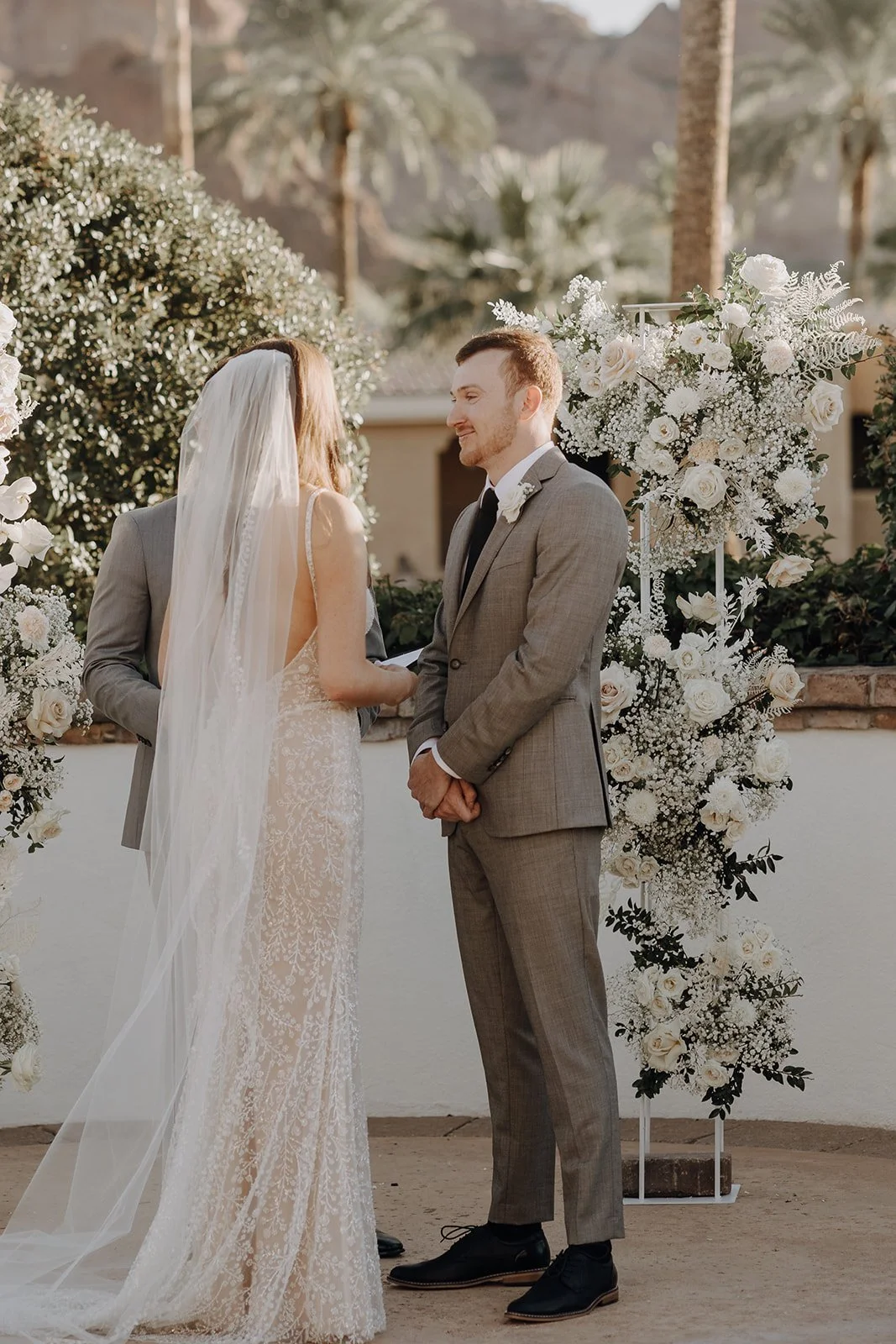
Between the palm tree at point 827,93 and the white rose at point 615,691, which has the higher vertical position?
the palm tree at point 827,93

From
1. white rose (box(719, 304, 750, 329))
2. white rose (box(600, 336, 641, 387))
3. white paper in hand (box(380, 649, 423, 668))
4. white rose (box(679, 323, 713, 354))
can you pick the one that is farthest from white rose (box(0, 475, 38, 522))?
white rose (box(719, 304, 750, 329))

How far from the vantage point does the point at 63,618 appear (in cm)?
456

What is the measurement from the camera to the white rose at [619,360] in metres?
4.51

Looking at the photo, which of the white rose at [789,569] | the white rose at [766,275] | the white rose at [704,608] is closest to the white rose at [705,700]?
the white rose at [704,608]

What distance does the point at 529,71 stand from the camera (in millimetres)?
55906

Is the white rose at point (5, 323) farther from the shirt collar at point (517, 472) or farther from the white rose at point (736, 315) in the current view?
the white rose at point (736, 315)

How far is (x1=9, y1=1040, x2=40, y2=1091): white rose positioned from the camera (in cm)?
450

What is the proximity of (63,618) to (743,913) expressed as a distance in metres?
2.57

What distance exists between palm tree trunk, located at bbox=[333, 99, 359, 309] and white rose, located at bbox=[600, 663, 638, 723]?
17126mm

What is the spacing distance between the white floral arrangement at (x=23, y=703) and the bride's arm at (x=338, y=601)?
3.06ft

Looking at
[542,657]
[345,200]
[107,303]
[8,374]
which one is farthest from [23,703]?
[345,200]

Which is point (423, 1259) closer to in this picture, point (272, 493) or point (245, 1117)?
point (245, 1117)

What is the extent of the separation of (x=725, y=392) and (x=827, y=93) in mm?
27189

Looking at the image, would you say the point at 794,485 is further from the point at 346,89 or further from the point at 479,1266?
the point at 346,89
